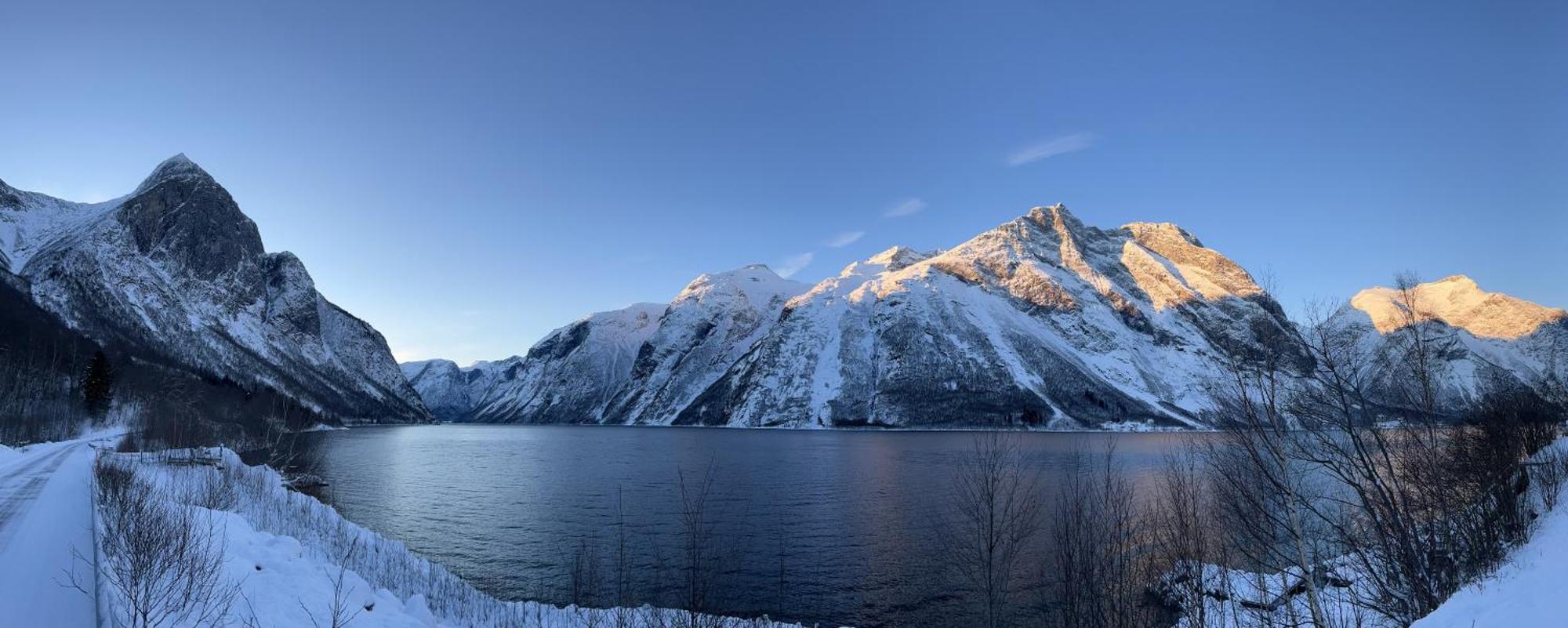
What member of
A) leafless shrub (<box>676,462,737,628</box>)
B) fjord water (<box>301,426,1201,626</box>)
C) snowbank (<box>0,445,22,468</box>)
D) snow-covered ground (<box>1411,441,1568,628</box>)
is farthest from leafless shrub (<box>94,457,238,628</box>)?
snowbank (<box>0,445,22,468</box>)

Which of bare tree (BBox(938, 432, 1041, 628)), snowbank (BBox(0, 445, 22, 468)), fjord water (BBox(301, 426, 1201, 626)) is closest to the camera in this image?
bare tree (BBox(938, 432, 1041, 628))

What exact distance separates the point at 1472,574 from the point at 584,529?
42620mm

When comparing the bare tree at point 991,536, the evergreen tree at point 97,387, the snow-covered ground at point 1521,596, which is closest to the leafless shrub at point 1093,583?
the bare tree at point 991,536

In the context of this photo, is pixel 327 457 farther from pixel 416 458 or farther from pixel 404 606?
pixel 404 606

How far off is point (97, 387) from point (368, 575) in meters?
104

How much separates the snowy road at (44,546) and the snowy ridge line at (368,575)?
3.04 metres

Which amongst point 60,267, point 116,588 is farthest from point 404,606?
point 60,267

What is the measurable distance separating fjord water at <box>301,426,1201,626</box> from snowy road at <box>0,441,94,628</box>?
49.4ft

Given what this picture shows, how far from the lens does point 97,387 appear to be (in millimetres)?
91875

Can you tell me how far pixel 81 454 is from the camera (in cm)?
5256

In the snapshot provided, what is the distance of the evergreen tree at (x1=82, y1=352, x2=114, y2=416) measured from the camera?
9156cm

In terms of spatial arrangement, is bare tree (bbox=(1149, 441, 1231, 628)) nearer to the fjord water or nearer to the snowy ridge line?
the fjord water

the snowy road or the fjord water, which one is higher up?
the snowy road

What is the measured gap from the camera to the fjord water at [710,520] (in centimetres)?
3148
